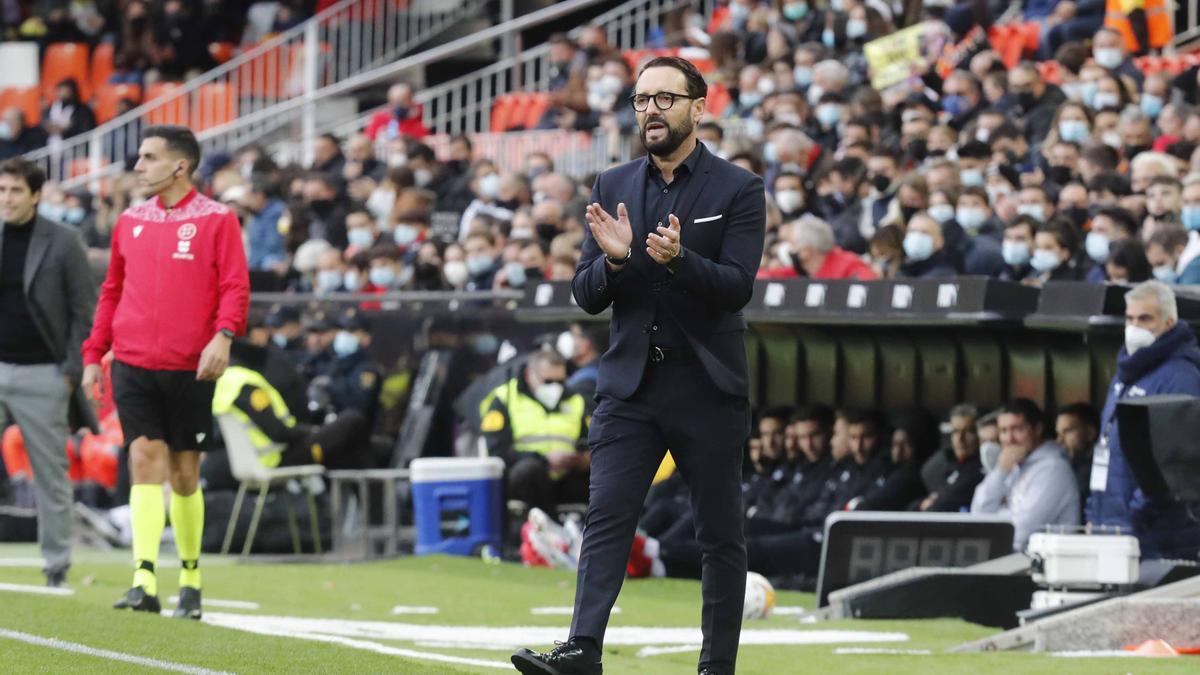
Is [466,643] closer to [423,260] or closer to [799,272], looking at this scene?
[799,272]

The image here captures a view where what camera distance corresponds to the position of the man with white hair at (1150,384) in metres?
11.6

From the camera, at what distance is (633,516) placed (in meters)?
7.51

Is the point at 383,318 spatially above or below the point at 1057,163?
below

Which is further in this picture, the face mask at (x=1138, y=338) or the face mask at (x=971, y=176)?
the face mask at (x=971, y=176)

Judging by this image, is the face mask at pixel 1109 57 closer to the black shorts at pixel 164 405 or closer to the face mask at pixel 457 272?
the face mask at pixel 457 272

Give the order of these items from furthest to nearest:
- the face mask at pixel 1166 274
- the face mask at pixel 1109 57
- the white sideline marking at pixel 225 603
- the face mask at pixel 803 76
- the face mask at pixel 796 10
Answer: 1. the face mask at pixel 796 10
2. the face mask at pixel 803 76
3. the face mask at pixel 1109 57
4. the face mask at pixel 1166 274
5. the white sideline marking at pixel 225 603

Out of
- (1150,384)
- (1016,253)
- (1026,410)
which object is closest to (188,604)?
(1150,384)

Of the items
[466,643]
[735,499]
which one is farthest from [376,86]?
[735,499]

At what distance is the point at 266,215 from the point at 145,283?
11863mm

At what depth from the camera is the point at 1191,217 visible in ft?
46.1

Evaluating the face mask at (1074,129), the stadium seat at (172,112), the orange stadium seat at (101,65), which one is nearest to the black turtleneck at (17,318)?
the face mask at (1074,129)

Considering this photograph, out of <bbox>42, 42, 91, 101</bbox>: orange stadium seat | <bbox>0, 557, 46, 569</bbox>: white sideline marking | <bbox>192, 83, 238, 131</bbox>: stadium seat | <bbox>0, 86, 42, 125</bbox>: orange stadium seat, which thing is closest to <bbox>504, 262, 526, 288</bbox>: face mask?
<bbox>0, 557, 46, 569</bbox>: white sideline marking

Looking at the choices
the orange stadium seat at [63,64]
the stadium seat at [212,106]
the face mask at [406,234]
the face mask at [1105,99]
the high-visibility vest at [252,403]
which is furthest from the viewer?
the orange stadium seat at [63,64]

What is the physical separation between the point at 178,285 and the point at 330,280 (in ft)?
30.5
